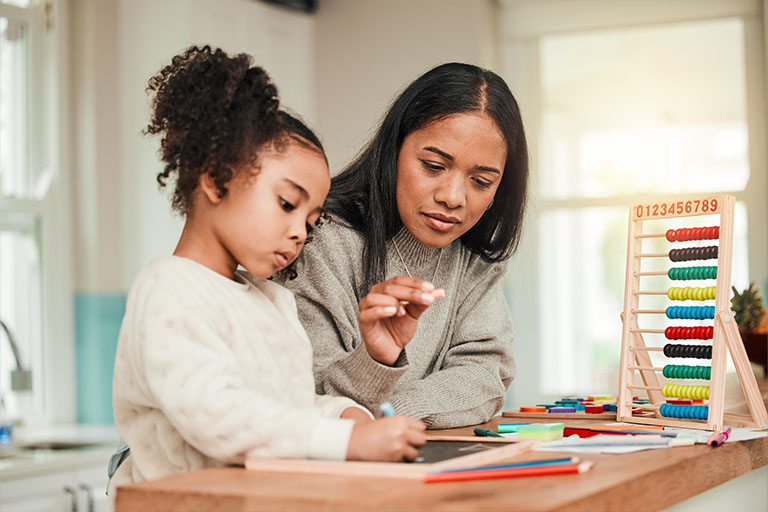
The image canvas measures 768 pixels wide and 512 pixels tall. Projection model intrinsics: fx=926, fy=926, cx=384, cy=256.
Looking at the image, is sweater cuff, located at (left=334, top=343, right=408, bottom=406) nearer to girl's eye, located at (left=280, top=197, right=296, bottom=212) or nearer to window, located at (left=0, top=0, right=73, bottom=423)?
girl's eye, located at (left=280, top=197, right=296, bottom=212)

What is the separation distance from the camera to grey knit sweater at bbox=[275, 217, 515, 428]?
1327 millimetres

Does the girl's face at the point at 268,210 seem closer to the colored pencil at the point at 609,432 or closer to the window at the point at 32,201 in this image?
the colored pencil at the point at 609,432

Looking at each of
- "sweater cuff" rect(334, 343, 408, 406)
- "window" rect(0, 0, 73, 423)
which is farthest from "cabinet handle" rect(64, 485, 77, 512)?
"sweater cuff" rect(334, 343, 408, 406)

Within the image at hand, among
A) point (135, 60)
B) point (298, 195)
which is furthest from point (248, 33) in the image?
point (298, 195)

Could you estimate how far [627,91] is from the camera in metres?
4.78

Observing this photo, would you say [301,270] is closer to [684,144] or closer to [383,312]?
[383,312]

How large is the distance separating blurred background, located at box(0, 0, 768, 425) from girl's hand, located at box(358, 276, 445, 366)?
8.71ft

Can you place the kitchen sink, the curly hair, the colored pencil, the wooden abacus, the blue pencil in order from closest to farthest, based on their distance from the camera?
the blue pencil
the curly hair
the colored pencil
the wooden abacus
the kitchen sink

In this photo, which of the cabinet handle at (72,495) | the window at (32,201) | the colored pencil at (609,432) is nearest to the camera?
the colored pencil at (609,432)

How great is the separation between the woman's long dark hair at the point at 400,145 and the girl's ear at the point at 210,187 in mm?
537

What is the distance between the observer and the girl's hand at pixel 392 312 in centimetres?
116

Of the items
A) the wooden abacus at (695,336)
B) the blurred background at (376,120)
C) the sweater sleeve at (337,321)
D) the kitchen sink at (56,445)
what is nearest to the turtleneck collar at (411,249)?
the sweater sleeve at (337,321)

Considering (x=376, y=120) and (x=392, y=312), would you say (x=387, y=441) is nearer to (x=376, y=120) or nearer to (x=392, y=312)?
(x=392, y=312)

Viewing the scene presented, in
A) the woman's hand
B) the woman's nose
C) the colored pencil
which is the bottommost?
the colored pencil
